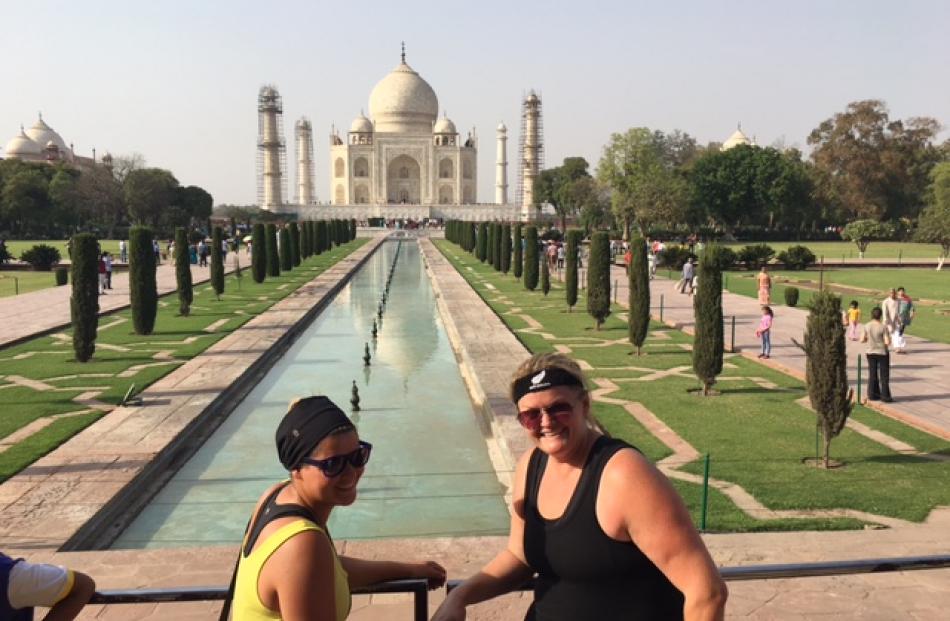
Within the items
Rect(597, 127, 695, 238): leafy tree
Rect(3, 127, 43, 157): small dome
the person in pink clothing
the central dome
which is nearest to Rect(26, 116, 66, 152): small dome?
Rect(3, 127, 43, 157): small dome

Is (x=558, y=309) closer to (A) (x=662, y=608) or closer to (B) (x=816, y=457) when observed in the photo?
(B) (x=816, y=457)

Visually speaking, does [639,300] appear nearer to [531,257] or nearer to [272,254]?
[531,257]

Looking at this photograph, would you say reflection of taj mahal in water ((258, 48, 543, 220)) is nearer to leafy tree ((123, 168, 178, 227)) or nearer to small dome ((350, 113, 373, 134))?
small dome ((350, 113, 373, 134))

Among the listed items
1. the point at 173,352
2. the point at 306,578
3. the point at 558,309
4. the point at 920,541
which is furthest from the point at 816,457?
the point at 558,309

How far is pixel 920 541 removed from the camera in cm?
453

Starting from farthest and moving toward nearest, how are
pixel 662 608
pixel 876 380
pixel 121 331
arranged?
pixel 121 331
pixel 876 380
pixel 662 608

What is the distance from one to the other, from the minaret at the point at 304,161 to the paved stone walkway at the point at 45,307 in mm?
53644

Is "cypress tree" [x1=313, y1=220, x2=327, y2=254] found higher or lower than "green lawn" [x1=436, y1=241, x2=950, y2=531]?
higher

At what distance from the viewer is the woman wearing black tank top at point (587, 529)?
5.05 ft

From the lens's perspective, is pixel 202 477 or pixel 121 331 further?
pixel 121 331

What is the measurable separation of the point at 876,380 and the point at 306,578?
7793 mm

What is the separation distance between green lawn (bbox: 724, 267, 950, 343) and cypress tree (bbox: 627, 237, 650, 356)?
4.56m

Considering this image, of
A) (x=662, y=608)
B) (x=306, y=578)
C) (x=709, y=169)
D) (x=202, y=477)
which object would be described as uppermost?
(x=709, y=169)

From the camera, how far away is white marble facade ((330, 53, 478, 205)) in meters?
71.8
